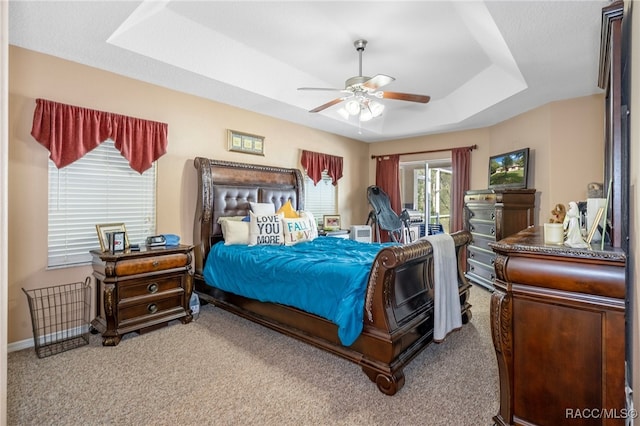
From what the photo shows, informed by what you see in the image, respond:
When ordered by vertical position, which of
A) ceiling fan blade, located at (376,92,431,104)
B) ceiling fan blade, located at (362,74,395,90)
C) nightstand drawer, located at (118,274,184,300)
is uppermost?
ceiling fan blade, located at (362,74,395,90)

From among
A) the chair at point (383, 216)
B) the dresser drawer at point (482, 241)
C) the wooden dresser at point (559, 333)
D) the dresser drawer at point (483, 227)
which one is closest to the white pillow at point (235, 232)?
the wooden dresser at point (559, 333)

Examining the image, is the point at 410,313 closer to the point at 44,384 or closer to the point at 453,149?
the point at 44,384

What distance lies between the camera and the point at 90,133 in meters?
3.06

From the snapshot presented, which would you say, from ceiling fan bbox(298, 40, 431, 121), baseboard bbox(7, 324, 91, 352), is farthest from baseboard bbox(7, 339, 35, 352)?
ceiling fan bbox(298, 40, 431, 121)

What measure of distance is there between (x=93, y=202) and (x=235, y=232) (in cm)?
145

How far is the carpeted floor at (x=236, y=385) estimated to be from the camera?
1.88 metres

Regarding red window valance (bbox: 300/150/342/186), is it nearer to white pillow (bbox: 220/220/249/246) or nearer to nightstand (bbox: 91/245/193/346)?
white pillow (bbox: 220/220/249/246)

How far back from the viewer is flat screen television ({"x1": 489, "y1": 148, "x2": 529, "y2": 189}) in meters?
4.44

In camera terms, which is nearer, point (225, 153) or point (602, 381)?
point (602, 381)

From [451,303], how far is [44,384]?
312 cm

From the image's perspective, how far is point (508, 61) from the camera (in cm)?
324

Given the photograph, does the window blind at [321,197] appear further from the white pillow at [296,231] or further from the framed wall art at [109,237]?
the framed wall art at [109,237]

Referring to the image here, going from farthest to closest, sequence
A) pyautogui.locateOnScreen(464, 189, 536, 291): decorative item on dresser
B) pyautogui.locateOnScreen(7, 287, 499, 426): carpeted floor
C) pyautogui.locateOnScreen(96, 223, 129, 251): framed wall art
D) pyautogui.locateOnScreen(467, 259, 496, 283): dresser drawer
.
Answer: pyautogui.locateOnScreen(467, 259, 496, 283): dresser drawer, pyautogui.locateOnScreen(464, 189, 536, 291): decorative item on dresser, pyautogui.locateOnScreen(96, 223, 129, 251): framed wall art, pyautogui.locateOnScreen(7, 287, 499, 426): carpeted floor

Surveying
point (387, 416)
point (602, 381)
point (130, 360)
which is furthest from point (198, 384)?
point (602, 381)
